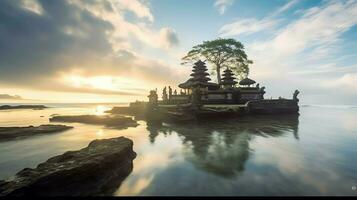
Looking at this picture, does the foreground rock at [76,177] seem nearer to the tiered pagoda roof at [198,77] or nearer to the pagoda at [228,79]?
the tiered pagoda roof at [198,77]

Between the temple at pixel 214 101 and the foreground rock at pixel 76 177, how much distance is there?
16.3 meters

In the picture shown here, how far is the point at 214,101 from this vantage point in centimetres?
3178

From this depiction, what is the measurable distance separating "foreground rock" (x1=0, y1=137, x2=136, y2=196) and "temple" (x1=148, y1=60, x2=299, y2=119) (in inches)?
643

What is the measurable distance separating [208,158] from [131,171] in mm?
3422

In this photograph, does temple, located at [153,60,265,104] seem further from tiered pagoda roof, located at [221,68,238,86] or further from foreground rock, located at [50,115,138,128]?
foreground rock, located at [50,115,138,128]

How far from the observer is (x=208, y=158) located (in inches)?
323

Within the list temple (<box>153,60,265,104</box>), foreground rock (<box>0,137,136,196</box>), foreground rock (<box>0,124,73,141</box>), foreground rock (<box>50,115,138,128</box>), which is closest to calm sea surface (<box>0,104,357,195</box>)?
foreground rock (<box>0,137,136,196</box>)

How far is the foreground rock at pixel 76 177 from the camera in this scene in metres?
4.42

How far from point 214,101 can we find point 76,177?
28282 millimetres

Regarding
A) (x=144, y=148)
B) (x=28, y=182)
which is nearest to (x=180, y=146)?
(x=144, y=148)

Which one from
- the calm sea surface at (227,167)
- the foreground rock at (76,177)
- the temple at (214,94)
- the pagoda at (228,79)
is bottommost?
the calm sea surface at (227,167)

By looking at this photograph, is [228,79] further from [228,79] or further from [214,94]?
[214,94]

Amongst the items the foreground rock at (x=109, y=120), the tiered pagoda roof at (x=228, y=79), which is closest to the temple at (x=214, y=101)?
the tiered pagoda roof at (x=228, y=79)

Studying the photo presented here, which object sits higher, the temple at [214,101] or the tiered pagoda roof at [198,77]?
the tiered pagoda roof at [198,77]
